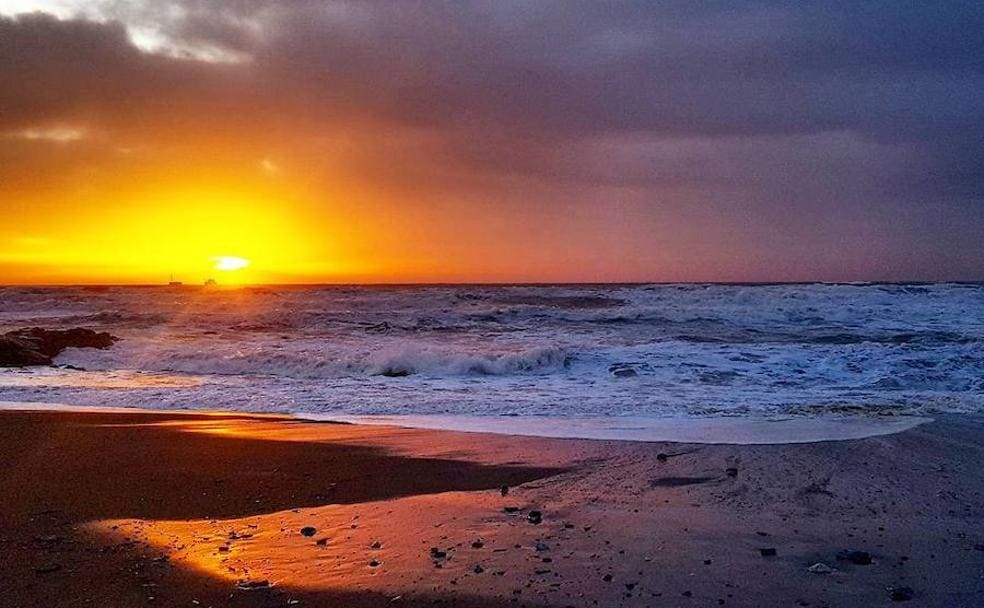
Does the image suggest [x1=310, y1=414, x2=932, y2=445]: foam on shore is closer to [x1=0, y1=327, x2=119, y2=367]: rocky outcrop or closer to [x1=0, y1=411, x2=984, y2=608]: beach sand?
[x1=0, y1=411, x2=984, y2=608]: beach sand

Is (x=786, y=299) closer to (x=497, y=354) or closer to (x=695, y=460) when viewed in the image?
(x=497, y=354)

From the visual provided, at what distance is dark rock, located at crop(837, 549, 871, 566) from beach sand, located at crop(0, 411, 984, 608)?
1.8 inches

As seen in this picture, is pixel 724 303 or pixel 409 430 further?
pixel 724 303

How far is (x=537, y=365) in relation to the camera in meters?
17.6

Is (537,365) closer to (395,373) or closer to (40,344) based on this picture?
(395,373)

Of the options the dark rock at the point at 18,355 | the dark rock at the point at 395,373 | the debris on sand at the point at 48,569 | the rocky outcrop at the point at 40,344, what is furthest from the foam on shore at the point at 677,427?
the rocky outcrop at the point at 40,344

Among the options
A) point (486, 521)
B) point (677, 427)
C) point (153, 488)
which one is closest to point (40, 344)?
point (153, 488)

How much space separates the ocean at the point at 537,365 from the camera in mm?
11648

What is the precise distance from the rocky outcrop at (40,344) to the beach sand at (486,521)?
11.4 m

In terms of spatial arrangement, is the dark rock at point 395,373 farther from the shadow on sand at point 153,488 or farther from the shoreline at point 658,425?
the shadow on sand at point 153,488

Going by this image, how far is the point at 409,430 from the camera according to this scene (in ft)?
30.1

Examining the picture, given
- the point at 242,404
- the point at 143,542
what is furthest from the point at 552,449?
the point at 242,404

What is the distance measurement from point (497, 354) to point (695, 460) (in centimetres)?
1226

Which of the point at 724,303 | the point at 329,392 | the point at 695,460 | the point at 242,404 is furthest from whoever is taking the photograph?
the point at 724,303
